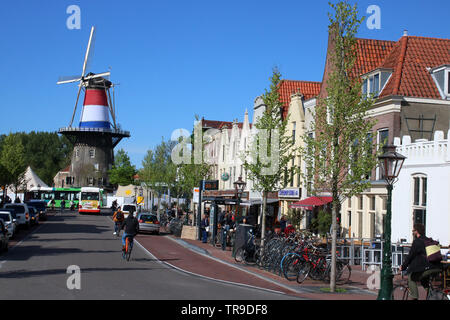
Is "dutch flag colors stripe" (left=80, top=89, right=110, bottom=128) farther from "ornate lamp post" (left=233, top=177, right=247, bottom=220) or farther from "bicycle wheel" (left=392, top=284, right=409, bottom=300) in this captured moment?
"bicycle wheel" (left=392, top=284, right=409, bottom=300)

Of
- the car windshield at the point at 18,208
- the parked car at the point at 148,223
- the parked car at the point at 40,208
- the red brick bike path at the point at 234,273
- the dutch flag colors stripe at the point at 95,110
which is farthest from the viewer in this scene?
the dutch flag colors stripe at the point at 95,110

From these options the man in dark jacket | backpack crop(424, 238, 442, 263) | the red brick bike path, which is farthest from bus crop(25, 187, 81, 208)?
the man in dark jacket

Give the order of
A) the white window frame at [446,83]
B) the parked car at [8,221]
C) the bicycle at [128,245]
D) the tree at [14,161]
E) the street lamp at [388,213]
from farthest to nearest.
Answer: the tree at [14,161] → the parked car at [8,221] → the white window frame at [446,83] → the bicycle at [128,245] → the street lamp at [388,213]

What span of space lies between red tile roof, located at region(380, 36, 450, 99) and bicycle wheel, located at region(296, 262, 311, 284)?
1317 centimetres

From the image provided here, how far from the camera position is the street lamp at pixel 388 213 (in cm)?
1247

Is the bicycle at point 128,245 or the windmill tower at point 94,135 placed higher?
the windmill tower at point 94,135

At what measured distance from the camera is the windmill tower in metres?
90.5

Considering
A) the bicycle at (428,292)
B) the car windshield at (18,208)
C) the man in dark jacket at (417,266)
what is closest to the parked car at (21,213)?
the car windshield at (18,208)

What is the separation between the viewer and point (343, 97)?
16422 millimetres

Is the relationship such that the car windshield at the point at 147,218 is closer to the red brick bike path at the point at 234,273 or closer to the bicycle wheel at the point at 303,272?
the red brick bike path at the point at 234,273

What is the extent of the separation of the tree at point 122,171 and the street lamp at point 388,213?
320 feet
